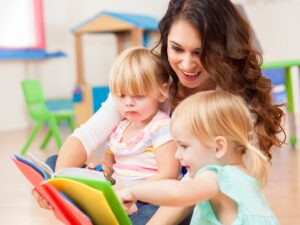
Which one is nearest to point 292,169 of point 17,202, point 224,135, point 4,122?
point 17,202

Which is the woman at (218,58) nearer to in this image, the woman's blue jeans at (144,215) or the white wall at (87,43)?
the woman's blue jeans at (144,215)

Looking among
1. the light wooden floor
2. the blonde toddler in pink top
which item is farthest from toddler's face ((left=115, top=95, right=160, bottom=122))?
the light wooden floor

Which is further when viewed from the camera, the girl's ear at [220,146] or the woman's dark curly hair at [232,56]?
the woman's dark curly hair at [232,56]

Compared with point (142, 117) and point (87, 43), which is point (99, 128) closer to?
point (142, 117)

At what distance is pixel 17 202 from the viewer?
2275 millimetres

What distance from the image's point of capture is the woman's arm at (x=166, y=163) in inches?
50.8

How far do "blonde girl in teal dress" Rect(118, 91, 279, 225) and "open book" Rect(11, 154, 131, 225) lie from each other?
4cm

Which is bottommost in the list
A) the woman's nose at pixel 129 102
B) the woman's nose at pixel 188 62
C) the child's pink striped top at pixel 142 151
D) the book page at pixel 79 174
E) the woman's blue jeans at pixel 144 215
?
the woman's blue jeans at pixel 144 215

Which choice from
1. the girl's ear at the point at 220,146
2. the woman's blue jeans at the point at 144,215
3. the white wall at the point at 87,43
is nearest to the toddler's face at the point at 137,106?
the woman's blue jeans at the point at 144,215

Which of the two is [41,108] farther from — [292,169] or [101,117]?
[101,117]

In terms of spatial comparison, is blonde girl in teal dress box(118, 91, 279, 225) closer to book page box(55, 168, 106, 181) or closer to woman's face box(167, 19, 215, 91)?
book page box(55, 168, 106, 181)

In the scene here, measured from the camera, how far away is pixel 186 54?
1276 mm

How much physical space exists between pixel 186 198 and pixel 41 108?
114 inches

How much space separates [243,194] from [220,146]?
0.33ft
